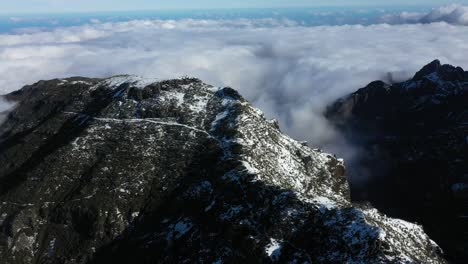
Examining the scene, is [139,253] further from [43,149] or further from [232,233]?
[43,149]

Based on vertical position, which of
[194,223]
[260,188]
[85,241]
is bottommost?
[85,241]

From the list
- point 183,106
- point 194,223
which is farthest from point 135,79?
point 194,223

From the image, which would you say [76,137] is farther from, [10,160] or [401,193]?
[401,193]

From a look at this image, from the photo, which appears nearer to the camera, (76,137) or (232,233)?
(232,233)

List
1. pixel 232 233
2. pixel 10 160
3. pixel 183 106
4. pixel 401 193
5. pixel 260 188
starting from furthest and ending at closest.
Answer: pixel 401 193, pixel 183 106, pixel 10 160, pixel 260 188, pixel 232 233

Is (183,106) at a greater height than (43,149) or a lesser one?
greater

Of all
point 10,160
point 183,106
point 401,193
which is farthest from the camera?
point 401,193

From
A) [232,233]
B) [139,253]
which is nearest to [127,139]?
[139,253]
